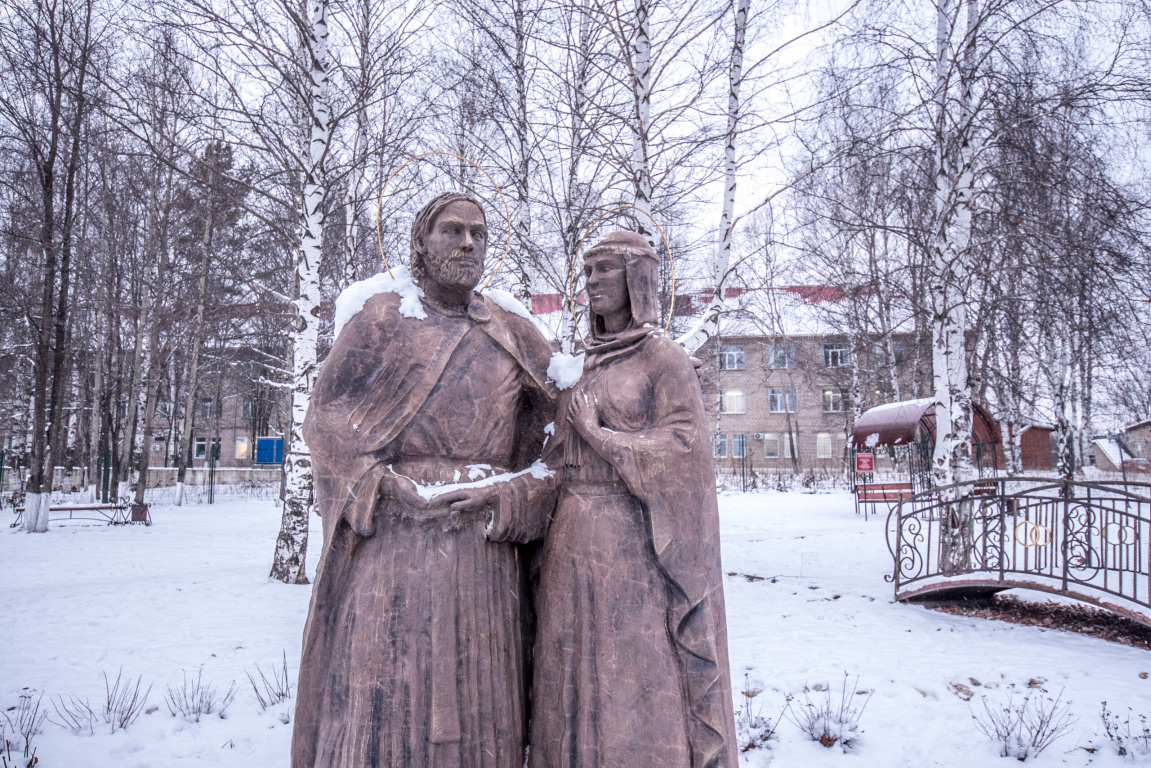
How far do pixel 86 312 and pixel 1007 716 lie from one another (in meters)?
25.1

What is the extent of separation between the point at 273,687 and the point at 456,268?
454cm

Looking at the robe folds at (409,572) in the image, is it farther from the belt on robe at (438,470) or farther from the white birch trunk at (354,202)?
the white birch trunk at (354,202)

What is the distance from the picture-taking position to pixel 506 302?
2873 mm

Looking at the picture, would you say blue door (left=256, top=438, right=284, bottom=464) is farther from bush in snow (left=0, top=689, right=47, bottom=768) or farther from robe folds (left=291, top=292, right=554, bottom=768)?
robe folds (left=291, top=292, right=554, bottom=768)

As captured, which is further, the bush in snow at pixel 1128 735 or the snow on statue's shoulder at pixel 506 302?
the bush in snow at pixel 1128 735

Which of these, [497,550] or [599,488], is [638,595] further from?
[497,550]

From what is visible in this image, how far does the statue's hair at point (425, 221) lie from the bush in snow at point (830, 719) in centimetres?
420

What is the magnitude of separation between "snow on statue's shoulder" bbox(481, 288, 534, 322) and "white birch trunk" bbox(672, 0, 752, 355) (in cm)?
Result: 529

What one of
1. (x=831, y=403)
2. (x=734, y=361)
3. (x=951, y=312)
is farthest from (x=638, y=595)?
(x=831, y=403)

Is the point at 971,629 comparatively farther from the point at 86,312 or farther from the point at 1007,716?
the point at 86,312

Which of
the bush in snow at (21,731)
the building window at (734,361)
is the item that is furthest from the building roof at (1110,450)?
the bush in snow at (21,731)

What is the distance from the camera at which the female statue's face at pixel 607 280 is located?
2613 millimetres

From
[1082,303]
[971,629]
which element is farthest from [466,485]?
[1082,303]

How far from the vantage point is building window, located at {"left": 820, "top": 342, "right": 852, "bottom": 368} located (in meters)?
29.7
